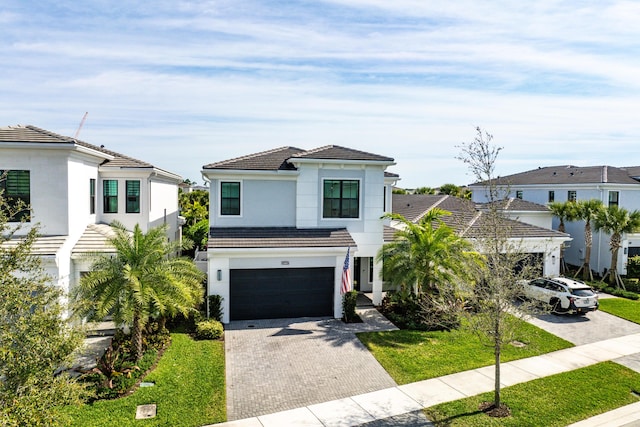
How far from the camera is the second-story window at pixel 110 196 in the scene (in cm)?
2122

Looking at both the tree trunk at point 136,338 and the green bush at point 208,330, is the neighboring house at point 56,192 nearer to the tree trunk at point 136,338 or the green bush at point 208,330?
the tree trunk at point 136,338

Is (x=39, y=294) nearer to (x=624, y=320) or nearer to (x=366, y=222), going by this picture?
(x=366, y=222)

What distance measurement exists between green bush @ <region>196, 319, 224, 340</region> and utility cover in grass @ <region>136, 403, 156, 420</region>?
15.5ft

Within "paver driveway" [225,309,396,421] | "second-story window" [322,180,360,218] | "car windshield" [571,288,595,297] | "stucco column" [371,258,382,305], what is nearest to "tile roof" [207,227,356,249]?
"second-story window" [322,180,360,218]

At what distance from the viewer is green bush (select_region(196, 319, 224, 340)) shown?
16.3m

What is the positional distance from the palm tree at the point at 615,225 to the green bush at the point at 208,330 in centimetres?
2259

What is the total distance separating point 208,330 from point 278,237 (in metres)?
5.07

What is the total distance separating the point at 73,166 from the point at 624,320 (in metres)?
24.2

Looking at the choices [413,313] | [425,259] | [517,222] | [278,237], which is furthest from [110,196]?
[517,222]

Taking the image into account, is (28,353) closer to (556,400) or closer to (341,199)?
(556,400)

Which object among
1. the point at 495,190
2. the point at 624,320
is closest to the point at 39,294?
the point at 495,190

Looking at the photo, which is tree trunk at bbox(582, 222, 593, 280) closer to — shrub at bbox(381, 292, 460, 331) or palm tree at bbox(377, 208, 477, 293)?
palm tree at bbox(377, 208, 477, 293)

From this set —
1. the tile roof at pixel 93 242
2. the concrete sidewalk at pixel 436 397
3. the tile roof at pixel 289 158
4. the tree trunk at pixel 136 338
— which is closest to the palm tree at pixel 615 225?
the concrete sidewalk at pixel 436 397

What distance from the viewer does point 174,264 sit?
50.7 ft
